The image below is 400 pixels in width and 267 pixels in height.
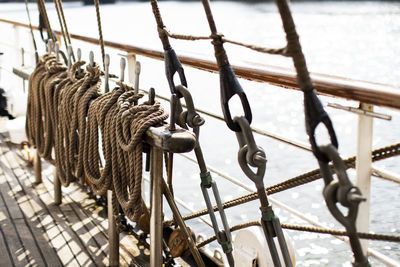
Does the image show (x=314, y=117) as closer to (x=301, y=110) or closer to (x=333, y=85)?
(x=333, y=85)

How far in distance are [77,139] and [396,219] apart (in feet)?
12.4

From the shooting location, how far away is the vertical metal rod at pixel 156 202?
4.16 feet

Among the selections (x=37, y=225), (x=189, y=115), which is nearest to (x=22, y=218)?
(x=37, y=225)

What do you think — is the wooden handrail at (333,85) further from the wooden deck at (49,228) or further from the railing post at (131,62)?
the wooden deck at (49,228)

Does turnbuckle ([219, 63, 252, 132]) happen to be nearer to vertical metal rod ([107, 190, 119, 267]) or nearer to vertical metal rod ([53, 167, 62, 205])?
vertical metal rod ([107, 190, 119, 267])

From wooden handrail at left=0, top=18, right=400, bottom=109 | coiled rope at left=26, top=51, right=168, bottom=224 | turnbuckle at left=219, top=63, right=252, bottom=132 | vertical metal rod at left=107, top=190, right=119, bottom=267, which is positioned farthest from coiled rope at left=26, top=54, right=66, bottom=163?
turnbuckle at left=219, top=63, right=252, bottom=132

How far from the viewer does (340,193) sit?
72 cm

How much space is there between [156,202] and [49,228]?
80 centimetres

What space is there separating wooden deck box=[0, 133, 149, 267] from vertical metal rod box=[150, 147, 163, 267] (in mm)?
387

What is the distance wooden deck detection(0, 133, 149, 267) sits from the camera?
5.59 ft

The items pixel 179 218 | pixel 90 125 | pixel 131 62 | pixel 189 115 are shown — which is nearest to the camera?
pixel 189 115

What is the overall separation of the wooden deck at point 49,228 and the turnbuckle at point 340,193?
3.41ft

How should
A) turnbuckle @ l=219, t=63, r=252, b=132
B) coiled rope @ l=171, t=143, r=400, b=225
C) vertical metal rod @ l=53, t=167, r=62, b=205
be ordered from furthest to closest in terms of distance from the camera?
vertical metal rod @ l=53, t=167, r=62, b=205, turnbuckle @ l=219, t=63, r=252, b=132, coiled rope @ l=171, t=143, r=400, b=225

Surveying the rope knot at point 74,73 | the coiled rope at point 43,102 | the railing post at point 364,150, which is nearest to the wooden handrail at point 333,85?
the railing post at point 364,150
